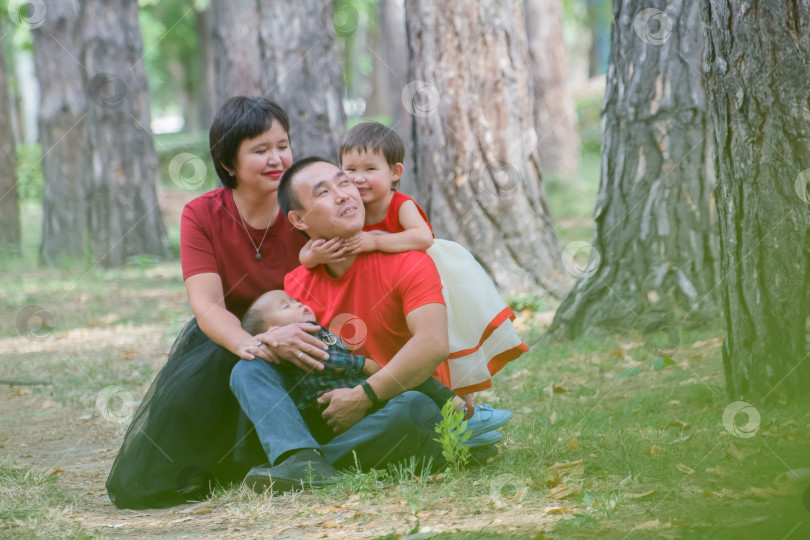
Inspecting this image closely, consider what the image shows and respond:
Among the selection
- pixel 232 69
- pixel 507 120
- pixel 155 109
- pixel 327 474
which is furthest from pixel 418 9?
pixel 155 109

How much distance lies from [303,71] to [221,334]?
17.0 ft

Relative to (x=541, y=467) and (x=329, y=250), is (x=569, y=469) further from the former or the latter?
(x=329, y=250)

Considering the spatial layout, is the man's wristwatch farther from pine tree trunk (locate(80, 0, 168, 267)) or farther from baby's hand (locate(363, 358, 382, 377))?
pine tree trunk (locate(80, 0, 168, 267))

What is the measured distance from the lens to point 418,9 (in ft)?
21.8

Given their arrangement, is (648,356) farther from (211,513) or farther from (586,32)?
(586,32)

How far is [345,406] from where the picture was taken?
3242 mm

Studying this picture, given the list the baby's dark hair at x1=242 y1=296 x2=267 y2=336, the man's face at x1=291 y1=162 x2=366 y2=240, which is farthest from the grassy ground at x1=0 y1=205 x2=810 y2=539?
the man's face at x1=291 y1=162 x2=366 y2=240

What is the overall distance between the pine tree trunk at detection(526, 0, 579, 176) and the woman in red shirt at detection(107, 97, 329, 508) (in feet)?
Result: 38.6

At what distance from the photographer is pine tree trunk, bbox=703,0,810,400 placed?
131 inches

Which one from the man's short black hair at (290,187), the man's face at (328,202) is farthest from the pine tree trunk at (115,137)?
the man's face at (328,202)

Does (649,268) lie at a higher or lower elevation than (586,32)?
lower

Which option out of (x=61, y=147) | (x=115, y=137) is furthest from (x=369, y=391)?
(x=61, y=147)

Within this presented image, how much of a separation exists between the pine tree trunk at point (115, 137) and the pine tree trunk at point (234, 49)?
5.33ft

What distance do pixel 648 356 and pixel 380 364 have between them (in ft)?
6.79
